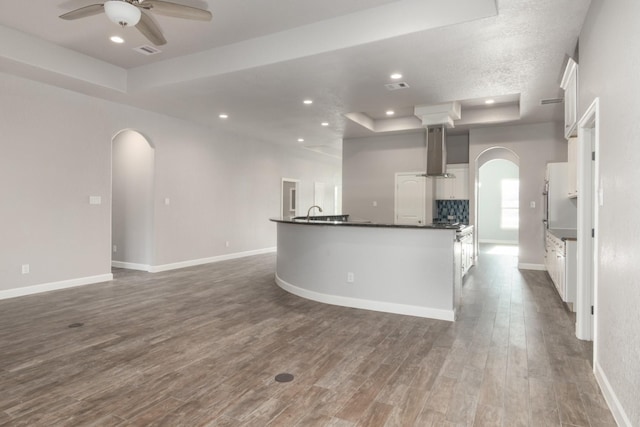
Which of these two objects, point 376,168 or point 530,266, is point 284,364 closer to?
point 530,266

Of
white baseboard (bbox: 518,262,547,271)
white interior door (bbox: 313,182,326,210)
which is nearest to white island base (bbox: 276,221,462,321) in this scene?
white baseboard (bbox: 518,262,547,271)

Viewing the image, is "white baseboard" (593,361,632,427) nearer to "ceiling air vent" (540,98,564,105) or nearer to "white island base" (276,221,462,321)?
"white island base" (276,221,462,321)

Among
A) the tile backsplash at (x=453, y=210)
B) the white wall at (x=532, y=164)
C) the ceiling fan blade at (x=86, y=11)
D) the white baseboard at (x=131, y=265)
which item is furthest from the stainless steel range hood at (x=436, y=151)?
the white baseboard at (x=131, y=265)

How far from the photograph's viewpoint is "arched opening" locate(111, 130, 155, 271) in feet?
23.3

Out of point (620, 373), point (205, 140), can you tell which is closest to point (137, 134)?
point (205, 140)

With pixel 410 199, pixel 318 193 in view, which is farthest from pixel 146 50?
pixel 318 193

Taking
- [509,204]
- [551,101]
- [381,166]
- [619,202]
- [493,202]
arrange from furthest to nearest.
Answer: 1. [493,202]
2. [509,204]
3. [381,166]
4. [551,101]
5. [619,202]

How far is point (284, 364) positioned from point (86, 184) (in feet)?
15.2

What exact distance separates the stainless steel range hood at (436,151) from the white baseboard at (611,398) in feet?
14.6

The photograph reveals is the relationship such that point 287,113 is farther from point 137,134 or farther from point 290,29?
point 137,134

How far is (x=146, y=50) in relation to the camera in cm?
483

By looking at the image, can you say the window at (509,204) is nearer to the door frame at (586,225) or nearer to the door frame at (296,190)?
the door frame at (296,190)

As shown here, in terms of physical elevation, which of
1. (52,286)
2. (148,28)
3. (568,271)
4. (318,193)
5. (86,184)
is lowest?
(52,286)

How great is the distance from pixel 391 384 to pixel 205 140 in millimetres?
6621
